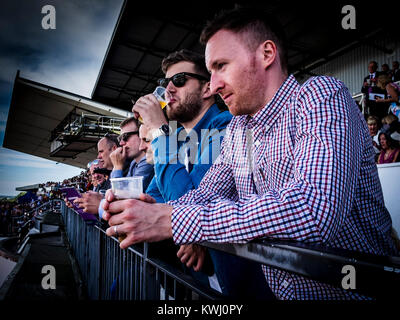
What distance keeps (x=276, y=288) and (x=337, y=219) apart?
0.53 m

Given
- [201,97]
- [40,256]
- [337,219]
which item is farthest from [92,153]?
[337,219]

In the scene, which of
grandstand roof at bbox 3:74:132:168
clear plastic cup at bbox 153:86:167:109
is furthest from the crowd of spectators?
clear plastic cup at bbox 153:86:167:109

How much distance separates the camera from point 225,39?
1.45 meters

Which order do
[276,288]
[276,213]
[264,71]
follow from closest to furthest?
1. [276,213]
2. [276,288]
3. [264,71]

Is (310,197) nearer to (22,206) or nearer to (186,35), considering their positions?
(186,35)

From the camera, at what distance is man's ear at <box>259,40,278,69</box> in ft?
4.64

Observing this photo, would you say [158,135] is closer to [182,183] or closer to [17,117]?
[182,183]

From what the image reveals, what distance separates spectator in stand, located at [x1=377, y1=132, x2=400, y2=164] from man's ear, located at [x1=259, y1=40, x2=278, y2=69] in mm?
3767

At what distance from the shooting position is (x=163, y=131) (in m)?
1.94

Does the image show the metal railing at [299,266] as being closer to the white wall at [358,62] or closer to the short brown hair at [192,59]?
the short brown hair at [192,59]

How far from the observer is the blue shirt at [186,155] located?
5.43 feet

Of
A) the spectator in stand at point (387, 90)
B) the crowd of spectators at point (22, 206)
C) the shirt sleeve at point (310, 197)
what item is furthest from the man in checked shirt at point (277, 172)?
the crowd of spectators at point (22, 206)

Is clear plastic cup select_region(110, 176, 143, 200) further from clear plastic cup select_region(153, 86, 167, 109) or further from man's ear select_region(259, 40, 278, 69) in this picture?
clear plastic cup select_region(153, 86, 167, 109)

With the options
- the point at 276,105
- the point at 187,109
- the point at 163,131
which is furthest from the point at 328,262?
the point at 187,109
